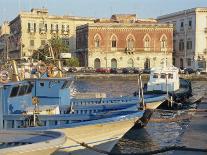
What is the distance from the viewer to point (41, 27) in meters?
96.6

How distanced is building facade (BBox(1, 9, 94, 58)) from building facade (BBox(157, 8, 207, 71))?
22402 millimetres

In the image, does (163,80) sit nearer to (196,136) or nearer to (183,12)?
(196,136)

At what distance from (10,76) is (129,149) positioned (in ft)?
19.7

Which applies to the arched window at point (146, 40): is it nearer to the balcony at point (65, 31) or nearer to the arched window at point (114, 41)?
the arched window at point (114, 41)

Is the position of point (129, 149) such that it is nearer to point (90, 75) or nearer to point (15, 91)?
point (15, 91)

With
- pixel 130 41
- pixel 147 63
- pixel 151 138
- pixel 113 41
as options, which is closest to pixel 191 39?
pixel 147 63

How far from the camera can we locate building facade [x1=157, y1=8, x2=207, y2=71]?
87938 millimetres

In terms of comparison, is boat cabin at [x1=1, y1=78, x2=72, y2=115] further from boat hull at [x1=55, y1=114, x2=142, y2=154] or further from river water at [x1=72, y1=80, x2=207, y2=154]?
river water at [x1=72, y1=80, x2=207, y2=154]

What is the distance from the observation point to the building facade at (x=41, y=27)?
93894 millimetres

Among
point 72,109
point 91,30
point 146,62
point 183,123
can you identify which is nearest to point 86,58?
point 91,30

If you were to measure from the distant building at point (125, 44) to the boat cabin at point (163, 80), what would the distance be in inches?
1713

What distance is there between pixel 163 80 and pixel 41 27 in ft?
201

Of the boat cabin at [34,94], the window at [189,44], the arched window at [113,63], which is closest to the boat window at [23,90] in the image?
the boat cabin at [34,94]

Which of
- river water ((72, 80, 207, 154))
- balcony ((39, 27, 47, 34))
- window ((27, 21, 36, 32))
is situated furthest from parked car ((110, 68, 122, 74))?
river water ((72, 80, 207, 154))
